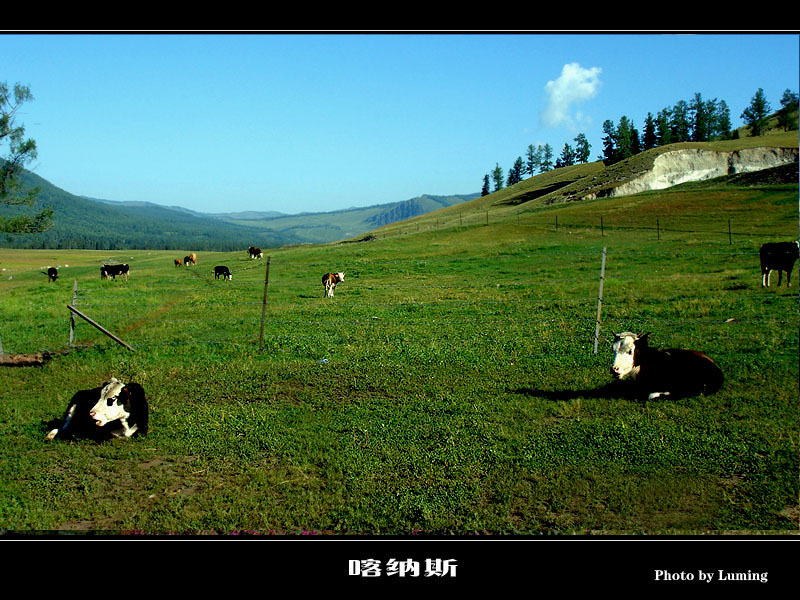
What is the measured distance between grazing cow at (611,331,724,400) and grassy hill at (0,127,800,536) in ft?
0.80

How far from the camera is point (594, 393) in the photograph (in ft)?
29.4

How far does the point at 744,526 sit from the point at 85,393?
9029 mm

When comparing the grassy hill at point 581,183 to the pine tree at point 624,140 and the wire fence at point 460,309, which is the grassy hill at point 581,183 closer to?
the pine tree at point 624,140

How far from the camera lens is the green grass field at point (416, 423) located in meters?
5.57

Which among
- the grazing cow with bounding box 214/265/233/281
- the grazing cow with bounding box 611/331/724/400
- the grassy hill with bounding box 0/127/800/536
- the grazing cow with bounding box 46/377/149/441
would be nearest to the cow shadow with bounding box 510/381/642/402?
the grassy hill with bounding box 0/127/800/536

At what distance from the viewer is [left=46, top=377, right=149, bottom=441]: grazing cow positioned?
777 centimetres

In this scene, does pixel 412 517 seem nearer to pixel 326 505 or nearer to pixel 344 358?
pixel 326 505

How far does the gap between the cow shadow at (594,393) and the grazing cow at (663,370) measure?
0.20 metres

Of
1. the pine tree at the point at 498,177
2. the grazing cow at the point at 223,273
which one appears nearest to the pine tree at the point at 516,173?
the pine tree at the point at 498,177

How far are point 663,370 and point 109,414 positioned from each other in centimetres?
872

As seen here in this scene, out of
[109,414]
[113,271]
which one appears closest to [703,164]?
[113,271]

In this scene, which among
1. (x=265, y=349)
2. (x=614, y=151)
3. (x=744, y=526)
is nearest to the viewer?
(x=744, y=526)

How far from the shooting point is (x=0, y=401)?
32.5ft
